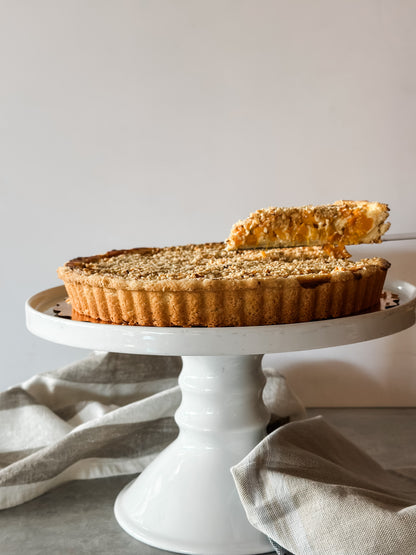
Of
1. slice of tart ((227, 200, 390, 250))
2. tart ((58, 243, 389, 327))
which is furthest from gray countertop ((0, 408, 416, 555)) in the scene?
slice of tart ((227, 200, 390, 250))

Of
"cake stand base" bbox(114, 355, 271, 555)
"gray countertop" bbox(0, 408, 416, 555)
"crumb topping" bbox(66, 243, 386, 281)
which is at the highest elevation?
"crumb topping" bbox(66, 243, 386, 281)

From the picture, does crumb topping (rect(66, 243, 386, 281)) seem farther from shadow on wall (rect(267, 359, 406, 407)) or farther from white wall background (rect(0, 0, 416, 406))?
shadow on wall (rect(267, 359, 406, 407))

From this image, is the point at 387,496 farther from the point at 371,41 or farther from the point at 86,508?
the point at 371,41

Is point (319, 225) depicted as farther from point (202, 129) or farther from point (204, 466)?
point (202, 129)

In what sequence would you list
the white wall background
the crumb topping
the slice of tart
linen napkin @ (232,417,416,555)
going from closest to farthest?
linen napkin @ (232,417,416,555)
the crumb topping
the slice of tart
the white wall background

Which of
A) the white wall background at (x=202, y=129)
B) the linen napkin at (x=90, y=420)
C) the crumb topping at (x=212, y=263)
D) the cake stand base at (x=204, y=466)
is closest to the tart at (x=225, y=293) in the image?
the crumb topping at (x=212, y=263)

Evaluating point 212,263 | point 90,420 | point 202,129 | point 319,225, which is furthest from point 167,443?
point 202,129
